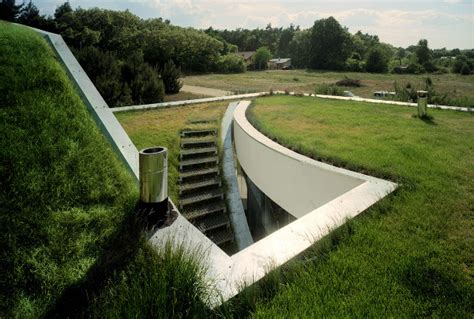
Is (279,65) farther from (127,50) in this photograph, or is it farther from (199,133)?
(199,133)

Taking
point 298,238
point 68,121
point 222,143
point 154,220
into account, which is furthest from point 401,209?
point 222,143

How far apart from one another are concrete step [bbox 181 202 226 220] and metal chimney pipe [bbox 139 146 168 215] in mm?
2466

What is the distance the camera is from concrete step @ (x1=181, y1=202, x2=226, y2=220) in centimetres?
550

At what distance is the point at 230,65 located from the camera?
145 ft

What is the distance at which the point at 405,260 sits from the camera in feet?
8.00

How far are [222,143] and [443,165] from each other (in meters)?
5.12

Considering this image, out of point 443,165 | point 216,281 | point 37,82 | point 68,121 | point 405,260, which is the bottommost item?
point 216,281

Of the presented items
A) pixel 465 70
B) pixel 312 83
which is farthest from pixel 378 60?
pixel 312 83

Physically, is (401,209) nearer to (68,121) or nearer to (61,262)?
(61,262)

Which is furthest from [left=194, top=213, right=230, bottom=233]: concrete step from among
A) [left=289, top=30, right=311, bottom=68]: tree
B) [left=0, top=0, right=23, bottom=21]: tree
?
[left=289, top=30, right=311, bottom=68]: tree

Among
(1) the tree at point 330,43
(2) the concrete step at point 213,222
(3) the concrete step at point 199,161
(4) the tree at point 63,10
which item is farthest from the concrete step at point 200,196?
(1) the tree at point 330,43

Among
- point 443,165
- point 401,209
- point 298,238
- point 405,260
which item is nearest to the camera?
point 405,260

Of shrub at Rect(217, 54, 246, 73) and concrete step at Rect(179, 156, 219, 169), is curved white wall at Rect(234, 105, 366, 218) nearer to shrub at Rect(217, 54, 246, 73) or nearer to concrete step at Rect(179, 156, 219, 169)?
concrete step at Rect(179, 156, 219, 169)

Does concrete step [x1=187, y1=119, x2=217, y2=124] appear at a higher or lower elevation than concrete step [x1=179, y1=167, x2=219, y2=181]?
higher
